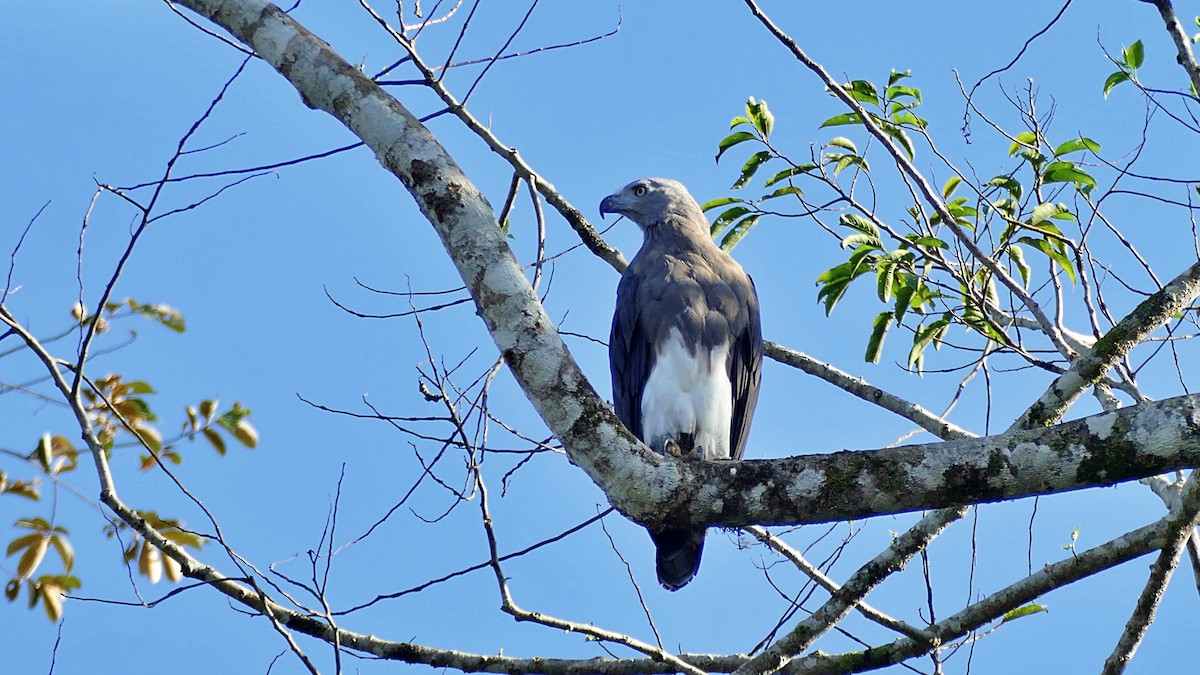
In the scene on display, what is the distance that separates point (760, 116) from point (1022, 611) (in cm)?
233

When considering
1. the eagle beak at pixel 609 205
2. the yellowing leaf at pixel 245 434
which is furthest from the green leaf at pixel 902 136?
the yellowing leaf at pixel 245 434

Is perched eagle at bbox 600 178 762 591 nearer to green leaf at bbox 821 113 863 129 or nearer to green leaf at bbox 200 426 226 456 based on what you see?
green leaf at bbox 821 113 863 129

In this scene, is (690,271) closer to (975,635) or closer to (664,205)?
(664,205)

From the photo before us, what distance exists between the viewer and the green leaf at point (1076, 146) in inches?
191

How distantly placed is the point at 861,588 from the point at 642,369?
5.33ft

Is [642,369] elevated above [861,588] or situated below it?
above

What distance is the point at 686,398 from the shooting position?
4.98 metres

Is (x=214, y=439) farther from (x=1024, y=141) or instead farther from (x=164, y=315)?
(x=1024, y=141)

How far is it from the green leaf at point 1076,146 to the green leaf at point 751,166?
1.23m

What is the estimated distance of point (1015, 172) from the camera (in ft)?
16.6

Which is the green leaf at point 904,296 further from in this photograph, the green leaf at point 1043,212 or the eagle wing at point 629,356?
the eagle wing at point 629,356

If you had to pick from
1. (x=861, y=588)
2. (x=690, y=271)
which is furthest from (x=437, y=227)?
(x=690, y=271)

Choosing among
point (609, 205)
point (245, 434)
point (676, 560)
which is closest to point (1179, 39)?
point (676, 560)

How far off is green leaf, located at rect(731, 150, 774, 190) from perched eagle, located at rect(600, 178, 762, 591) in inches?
15.9
